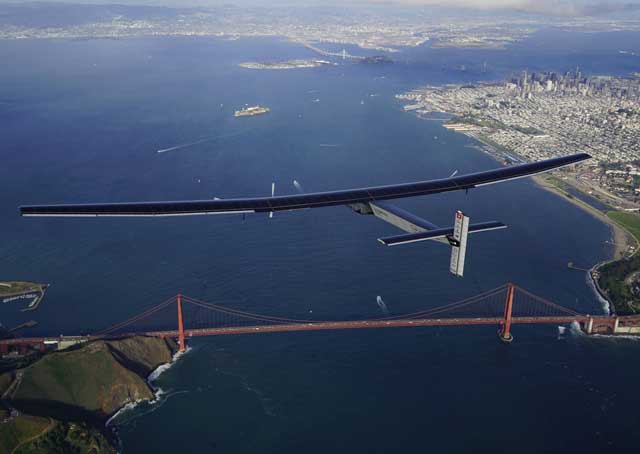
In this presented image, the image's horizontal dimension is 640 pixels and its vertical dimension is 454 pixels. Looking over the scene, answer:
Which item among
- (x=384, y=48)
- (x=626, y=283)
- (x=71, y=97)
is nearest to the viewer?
(x=626, y=283)

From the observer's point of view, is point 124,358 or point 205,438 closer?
point 205,438

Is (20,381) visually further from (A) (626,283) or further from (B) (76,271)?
(A) (626,283)

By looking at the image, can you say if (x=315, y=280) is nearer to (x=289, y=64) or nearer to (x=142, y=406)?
(x=142, y=406)

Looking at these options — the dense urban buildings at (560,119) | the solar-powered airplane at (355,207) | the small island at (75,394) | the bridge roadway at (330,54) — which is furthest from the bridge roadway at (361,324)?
the bridge roadway at (330,54)

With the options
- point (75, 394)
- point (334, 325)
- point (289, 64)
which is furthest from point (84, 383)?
point (289, 64)

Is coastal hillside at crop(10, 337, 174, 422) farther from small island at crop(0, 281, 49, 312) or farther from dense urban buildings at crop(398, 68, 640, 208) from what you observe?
dense urban buildings at crop(398, 68, 640, 208)


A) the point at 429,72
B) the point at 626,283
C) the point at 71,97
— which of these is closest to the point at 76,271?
the point at 626,283
